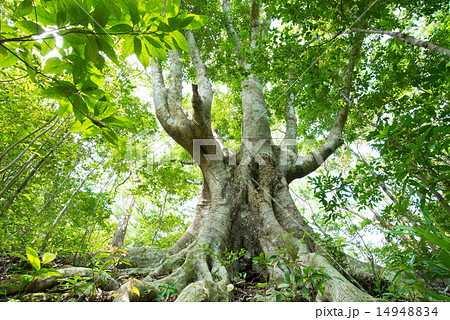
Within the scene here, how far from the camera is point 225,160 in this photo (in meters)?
4.15

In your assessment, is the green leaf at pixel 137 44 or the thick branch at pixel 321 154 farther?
the thick branch at pixel 321 154

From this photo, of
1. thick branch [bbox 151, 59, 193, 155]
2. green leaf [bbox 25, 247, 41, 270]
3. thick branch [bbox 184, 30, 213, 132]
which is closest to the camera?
green leaf [bbox 25, 247, 41, 270]

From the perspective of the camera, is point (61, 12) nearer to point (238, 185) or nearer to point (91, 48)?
point (91, 48)

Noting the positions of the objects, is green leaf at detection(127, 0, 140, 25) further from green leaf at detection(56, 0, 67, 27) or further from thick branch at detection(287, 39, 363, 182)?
thick branch at detection(287, 39, 363, 182)

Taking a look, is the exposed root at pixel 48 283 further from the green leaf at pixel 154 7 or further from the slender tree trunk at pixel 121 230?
the slender tree trunk at pixel 121 230

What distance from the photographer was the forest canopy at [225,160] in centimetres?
78

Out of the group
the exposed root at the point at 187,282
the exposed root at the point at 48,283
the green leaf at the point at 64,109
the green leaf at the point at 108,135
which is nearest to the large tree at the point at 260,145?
the exposed root at the point at 187,282

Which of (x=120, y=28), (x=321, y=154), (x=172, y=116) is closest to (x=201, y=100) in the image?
(x=172, y=116)

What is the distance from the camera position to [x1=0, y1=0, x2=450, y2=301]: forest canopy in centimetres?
78

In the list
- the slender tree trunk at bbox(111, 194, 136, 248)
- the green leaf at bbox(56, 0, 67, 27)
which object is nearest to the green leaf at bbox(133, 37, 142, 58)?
the green leaf at bbox(56, 0, 67, 27)

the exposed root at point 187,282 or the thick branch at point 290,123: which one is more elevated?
the thick branch at point 290,123

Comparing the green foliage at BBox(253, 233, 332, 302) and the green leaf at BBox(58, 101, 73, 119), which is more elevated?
the green leaf at BBox(58, 101, 73, 119)

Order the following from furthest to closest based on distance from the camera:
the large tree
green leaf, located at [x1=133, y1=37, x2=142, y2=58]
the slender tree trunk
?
the slender tree trunk < the large tree < green leaf, located at [x1=133, y1=37, x2=142, y2=58]
